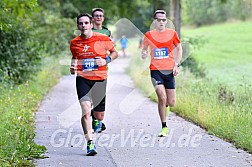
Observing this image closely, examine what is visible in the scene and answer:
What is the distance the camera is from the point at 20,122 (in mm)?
11383

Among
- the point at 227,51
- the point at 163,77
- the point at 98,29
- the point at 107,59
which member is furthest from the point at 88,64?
the point at 227,51

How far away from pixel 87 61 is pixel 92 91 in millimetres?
684

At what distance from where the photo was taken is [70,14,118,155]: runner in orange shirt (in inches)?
365

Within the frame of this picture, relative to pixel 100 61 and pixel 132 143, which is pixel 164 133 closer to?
pixel 132 143

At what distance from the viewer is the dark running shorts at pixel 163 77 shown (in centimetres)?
1095

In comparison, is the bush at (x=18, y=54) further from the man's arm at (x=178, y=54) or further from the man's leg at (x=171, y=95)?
the man's arm at (x=178, y=54)

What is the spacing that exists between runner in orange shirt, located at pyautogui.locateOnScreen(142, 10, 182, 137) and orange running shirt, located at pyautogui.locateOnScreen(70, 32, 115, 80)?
4.94ft

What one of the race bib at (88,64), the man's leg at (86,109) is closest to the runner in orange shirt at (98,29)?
the man's leg at (86,109)

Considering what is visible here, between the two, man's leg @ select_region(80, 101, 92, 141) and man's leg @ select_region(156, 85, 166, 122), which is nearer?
man's leg @ select_region(80, 101, 92, 141)

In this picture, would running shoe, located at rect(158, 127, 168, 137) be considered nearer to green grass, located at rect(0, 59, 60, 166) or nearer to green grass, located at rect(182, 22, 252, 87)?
green grass, located at rect(0, 59, 60, 166)

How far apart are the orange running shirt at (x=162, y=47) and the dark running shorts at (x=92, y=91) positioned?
1188 mm

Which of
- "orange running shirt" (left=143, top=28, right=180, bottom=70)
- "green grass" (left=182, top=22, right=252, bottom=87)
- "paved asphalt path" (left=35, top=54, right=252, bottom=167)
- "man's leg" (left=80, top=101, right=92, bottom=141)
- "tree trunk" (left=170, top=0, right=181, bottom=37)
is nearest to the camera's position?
"paved asphalt path" (left=35, top=54, right=252, bottom=167)

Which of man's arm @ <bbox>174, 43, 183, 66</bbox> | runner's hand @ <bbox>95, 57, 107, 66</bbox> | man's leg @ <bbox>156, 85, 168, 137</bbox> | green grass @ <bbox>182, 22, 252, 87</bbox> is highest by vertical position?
runner's hand @ <bbox>95, 57, 107, 66</bbox>

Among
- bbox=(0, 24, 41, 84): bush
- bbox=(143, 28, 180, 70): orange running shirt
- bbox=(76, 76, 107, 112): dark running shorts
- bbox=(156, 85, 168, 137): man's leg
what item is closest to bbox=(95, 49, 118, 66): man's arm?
bbox=(76, 76, 107, 112): dark running shorts
